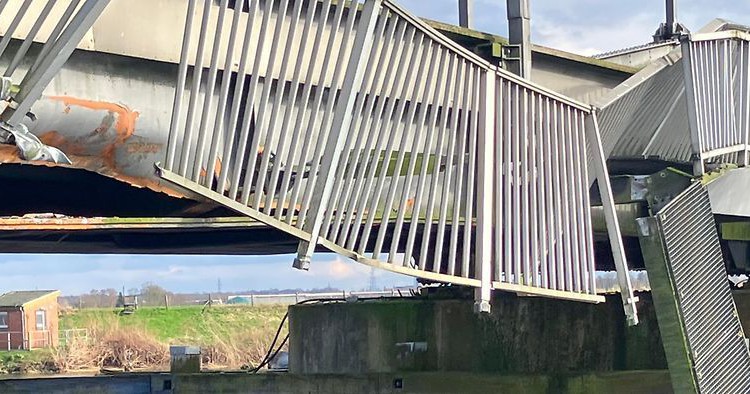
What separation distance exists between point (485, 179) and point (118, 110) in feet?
8.90

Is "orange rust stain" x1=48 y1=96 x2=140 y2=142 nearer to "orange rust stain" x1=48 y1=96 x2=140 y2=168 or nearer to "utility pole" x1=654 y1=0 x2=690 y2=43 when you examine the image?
"orange rust stain" x1=48 y1=96 x2=140 y2=168

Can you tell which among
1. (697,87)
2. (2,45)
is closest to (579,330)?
(697,87)

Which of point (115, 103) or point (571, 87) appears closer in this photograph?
point (115, 103)

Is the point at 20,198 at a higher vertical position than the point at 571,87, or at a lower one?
lower

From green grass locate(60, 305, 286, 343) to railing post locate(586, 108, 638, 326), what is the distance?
52.1 m

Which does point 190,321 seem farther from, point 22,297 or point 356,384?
point 356,384

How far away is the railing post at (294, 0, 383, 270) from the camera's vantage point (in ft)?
26.2

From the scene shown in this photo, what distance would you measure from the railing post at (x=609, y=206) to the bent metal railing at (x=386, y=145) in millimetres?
19

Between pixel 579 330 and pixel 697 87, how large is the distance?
6270 millimetres

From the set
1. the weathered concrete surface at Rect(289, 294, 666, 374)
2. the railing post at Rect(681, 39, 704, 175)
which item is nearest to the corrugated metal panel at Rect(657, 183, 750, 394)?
the railing post at Rect(681, 39, 704, 175)

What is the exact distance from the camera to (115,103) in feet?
29.5

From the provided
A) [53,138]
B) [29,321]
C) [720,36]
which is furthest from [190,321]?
[53,138]

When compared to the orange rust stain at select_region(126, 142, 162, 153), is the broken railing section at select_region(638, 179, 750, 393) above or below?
below

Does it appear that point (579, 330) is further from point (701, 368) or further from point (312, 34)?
point (312, 34)
